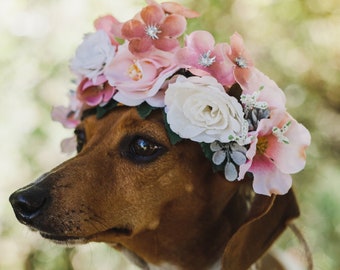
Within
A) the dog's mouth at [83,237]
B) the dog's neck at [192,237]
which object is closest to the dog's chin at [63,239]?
the dog's mouth at [83,237]

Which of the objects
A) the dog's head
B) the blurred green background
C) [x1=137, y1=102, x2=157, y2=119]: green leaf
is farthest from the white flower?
the blurred green background

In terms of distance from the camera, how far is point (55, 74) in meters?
4.04

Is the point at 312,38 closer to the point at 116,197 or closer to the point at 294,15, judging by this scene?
the point at 294,15

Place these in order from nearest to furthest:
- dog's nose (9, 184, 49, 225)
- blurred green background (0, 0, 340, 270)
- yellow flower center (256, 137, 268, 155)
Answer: dog's nose (9, 184, 49, 225), yellow flower center (256, 137, 268, 155), blurred green background (0, 0, 340, 270)

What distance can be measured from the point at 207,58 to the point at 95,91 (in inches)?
18.7

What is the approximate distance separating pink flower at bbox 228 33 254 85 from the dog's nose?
696 millimetres

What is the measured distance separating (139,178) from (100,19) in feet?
2.16

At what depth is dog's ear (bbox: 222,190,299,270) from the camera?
2.12 meters

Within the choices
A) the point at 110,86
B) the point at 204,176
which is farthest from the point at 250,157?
the point at 110,86

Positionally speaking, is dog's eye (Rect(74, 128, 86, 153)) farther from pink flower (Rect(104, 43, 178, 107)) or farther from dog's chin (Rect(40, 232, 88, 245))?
dog's chin (Rect(40, 232, 88, 245))

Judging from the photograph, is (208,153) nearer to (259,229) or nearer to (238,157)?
(238,157)

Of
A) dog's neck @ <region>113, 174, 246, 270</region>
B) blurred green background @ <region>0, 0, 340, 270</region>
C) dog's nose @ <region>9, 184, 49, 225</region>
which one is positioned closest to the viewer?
dog's nose @ <region>9, 184, 49, 225</region>

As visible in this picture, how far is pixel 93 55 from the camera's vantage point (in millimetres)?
2295

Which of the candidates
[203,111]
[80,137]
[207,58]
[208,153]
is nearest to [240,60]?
[207,58]
